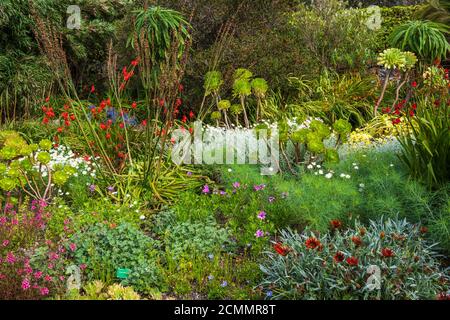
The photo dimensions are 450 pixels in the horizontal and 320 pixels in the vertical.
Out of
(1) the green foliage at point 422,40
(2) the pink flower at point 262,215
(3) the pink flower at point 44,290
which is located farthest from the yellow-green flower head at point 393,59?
(3) the pink flower at point 44,290

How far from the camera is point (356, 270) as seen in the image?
351 cm

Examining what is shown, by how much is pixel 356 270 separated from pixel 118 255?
1591 millimetres

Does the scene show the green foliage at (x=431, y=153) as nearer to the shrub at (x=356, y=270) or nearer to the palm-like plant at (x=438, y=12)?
the shrub at (x=356, y=270)

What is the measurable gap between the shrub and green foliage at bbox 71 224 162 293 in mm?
790

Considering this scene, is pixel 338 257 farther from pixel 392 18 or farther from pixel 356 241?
pixel 392 18

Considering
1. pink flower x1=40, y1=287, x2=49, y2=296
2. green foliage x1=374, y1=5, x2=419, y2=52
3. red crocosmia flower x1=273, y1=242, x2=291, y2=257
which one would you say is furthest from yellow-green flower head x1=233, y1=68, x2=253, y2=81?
green foliage x1=374, y1=5, x2=419, y2=52

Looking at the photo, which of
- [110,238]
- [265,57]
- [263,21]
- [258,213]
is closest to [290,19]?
[263,21]

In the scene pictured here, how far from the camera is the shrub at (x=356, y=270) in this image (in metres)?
3.43

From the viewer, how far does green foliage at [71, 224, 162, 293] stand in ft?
12.7

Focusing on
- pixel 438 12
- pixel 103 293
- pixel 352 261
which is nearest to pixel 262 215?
pixel 352 261

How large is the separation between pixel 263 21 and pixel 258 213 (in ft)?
16.6

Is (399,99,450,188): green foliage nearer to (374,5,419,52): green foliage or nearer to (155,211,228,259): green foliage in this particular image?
(155,211,228,259): green foliage

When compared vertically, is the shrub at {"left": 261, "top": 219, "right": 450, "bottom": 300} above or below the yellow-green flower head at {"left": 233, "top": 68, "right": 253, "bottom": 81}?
below

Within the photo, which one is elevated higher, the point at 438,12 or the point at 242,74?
the point at 438,12
